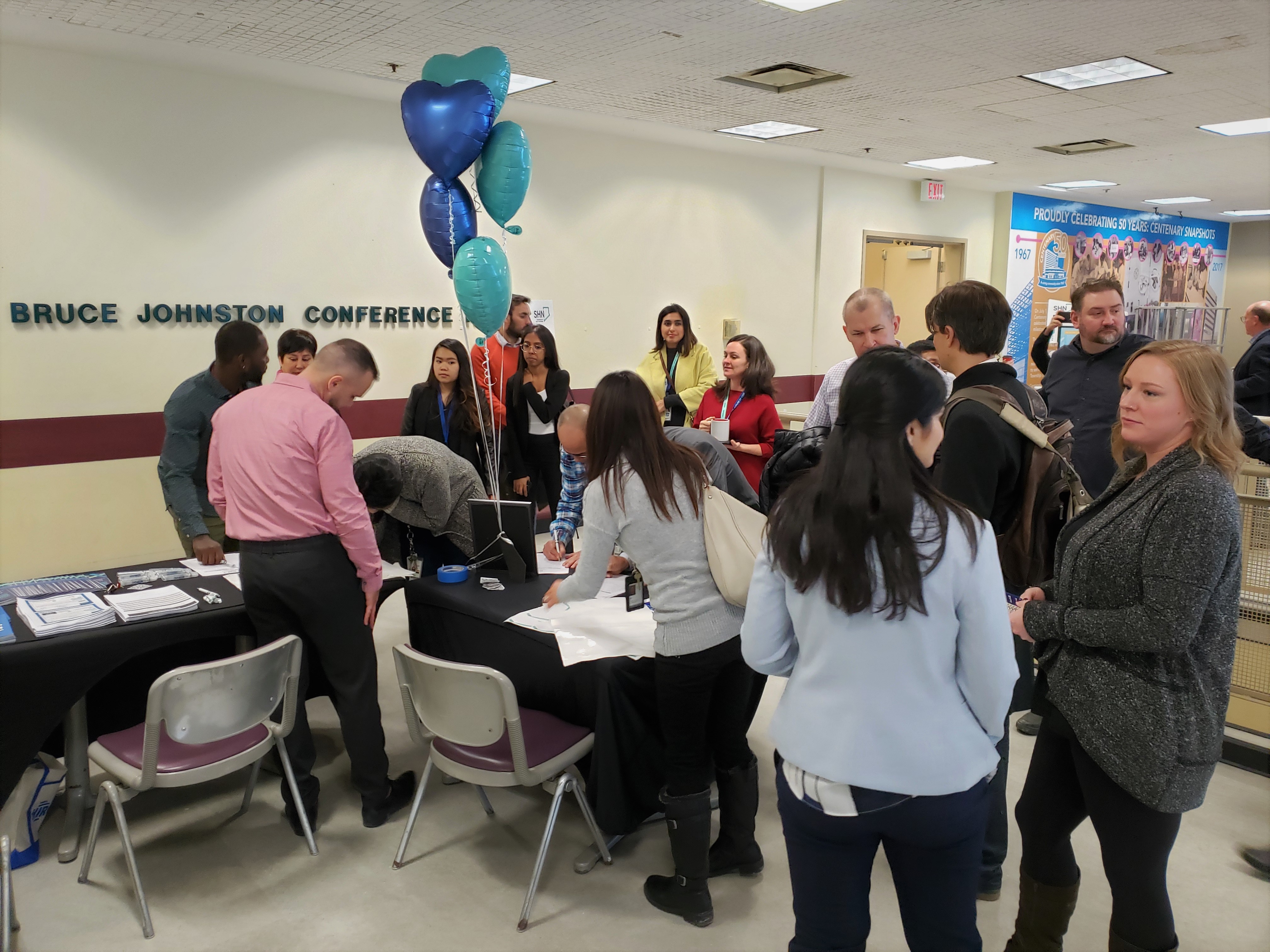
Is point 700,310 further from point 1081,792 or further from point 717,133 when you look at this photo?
point 1081,792

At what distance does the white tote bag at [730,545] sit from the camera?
7.15 feet

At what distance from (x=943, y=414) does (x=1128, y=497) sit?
54cm

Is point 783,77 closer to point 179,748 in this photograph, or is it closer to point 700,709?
point 700,709

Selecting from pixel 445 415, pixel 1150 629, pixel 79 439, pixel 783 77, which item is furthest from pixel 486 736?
pixel 783 77

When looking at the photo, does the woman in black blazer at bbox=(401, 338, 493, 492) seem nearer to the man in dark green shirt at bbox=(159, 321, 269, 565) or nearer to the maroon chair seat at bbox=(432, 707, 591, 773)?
the man in dark green shirt at bbox=(159, 321, 269, 565)

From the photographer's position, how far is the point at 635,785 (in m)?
2.57

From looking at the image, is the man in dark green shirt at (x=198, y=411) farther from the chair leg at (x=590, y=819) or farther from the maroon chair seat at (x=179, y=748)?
the chair leg at (x=590, y=819)

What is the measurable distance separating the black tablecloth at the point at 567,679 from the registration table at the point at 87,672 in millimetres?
614

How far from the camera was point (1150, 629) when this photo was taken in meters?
1.57

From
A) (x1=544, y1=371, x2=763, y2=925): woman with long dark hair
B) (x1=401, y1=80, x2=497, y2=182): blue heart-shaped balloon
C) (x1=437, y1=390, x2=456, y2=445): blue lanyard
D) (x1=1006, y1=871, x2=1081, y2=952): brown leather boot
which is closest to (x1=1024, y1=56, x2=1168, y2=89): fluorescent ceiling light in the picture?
(x1=401, y1=80, x2=497, y2=182): blue heart-shaped balloon

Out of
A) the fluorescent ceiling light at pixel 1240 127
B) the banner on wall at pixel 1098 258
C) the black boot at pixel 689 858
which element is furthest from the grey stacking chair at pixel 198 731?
the banner on wall at pixel 1098 258

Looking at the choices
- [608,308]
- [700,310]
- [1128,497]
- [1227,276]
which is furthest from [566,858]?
[1227,276]

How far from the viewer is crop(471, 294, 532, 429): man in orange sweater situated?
17.1ft

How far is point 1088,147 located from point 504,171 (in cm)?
603
